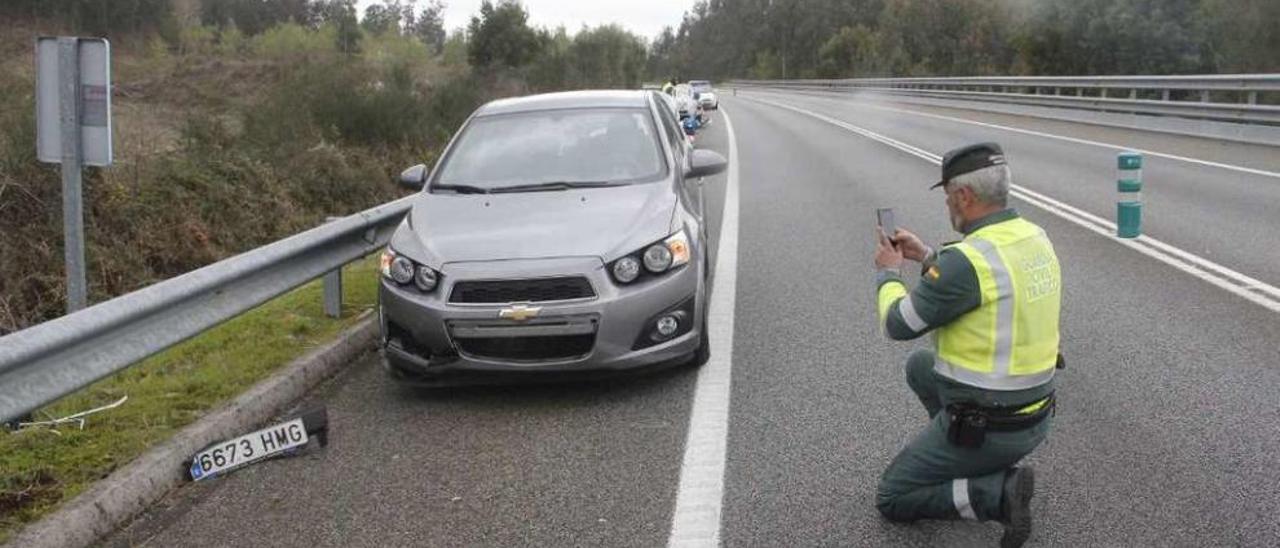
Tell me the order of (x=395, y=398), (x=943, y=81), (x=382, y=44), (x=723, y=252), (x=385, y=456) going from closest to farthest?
(x=385, y=456)
(x=395, y=398)
(x=723, y=252)
(x=943, y=81)
(x=382, y=44)

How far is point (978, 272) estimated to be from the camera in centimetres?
361

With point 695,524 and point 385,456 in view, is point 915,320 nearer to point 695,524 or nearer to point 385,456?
point 695,524

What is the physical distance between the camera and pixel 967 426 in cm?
370

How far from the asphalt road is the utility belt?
0.43 metres

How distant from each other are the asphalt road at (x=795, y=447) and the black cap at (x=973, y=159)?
1.28 m


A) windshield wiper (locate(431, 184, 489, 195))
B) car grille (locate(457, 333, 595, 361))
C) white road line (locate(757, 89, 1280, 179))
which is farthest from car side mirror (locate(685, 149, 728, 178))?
white road line (locate(757, 89, 1280, 179))

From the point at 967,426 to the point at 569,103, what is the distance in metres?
4.74

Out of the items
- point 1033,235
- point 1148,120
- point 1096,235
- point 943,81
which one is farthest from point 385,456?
point 943,81

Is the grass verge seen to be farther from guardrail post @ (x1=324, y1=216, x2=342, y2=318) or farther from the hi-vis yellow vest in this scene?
the hi-vis yellow vest

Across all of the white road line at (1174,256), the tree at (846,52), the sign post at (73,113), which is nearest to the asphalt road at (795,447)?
the white road line at (1174,256)

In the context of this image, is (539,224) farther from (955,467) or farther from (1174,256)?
(1174,256)

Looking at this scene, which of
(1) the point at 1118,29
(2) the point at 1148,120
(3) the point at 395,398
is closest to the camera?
(3) the point at 395,398

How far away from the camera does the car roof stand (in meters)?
7.77

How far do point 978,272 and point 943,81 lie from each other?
141 feet
